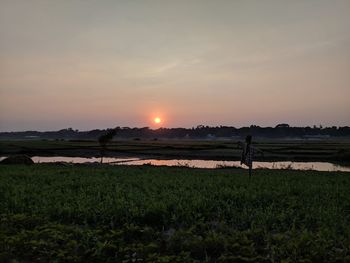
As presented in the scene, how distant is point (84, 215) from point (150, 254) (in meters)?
4.07

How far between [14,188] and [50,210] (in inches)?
208

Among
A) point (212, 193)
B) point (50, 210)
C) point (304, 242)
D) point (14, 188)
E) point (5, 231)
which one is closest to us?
point (304, 242)

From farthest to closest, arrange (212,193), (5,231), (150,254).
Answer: (212,193) → (5,231) → (150,254)

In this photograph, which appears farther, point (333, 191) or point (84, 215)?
point (333, 191)

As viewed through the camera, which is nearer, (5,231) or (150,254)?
(150,254)

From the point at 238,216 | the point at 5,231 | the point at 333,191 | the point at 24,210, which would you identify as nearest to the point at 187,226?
the point at 238,216

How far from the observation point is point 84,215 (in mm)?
11664

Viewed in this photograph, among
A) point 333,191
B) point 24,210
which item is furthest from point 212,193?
point 24,210

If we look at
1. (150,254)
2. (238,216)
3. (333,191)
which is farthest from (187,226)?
(333,191)

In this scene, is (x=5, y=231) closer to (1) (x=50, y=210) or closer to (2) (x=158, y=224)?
(1) (x=50, y=210)

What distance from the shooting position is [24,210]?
12.6 m

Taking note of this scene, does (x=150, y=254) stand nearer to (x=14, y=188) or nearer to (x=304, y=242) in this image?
(x=304, y=242)

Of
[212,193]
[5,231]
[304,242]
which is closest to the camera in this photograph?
[304,242]

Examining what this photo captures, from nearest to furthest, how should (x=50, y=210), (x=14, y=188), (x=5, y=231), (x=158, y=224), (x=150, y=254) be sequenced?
(x=150, y=254) → (x=5, y=231) → (x=158, y=224) → (x=50, y=210) → (x=14, y=188)
